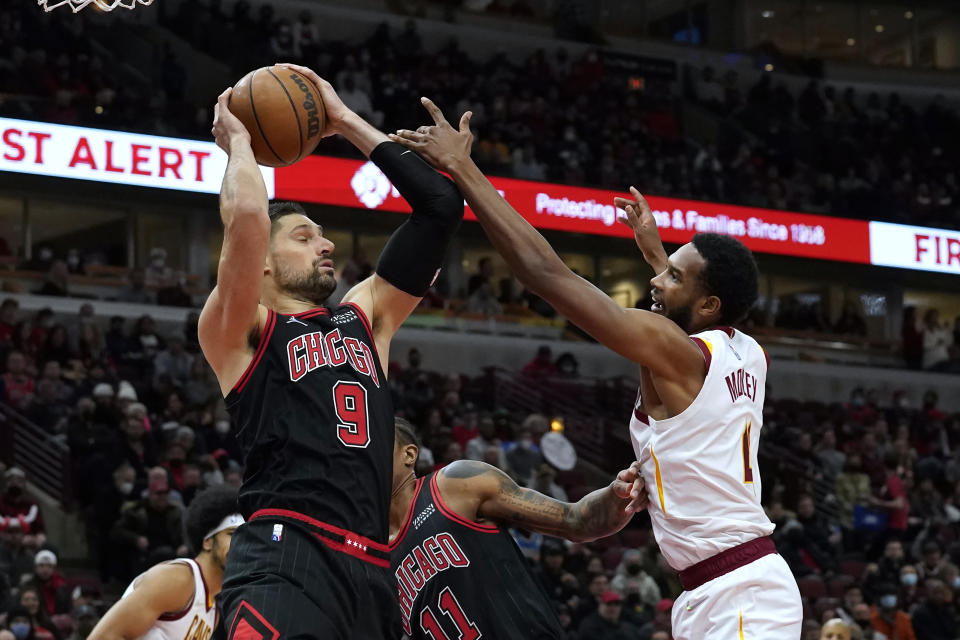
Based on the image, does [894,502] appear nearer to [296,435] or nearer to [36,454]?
[36,454]

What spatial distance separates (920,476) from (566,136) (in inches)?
337

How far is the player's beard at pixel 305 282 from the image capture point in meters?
4.38

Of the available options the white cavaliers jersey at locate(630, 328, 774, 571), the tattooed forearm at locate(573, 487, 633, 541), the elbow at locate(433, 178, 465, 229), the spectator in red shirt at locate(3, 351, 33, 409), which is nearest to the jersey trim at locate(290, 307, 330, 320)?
the elbow at locate(433, 178, 465, 229)

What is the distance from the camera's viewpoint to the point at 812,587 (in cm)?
1430

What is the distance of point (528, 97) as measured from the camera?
2364 centimetres

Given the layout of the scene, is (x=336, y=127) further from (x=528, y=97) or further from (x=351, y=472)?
(x=528, y=97)

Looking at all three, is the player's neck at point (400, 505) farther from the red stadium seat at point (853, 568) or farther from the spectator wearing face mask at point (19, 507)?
the red stadium seat at point (853, 568)

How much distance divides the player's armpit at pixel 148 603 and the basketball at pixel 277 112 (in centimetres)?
176

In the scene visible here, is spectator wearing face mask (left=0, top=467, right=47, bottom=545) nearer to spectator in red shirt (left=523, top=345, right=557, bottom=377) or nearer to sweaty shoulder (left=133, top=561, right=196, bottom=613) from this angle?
sweaty shoulder (left=133, top=561, right=196, bottom=613)

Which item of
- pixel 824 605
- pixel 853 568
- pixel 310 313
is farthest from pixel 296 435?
pixel 853 568

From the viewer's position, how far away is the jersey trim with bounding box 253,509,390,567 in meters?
3.88

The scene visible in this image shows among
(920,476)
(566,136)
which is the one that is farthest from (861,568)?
(566,136)

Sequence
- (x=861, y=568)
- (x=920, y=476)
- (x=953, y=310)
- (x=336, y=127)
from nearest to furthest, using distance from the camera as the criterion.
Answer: (x=336, y=127), (x=861, y=568), (x=920, y=476), (x=953, y=310)

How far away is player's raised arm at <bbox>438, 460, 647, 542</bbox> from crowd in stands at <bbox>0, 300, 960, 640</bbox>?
5.48 metres
